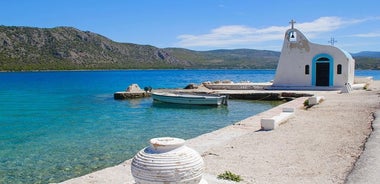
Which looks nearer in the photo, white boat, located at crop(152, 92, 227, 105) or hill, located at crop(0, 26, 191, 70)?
white boat, located at crop(152, 92, 227, 105)

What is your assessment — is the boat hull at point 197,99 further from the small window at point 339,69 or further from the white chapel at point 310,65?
the small window at point 339,69

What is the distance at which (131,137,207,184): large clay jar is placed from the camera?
511cm

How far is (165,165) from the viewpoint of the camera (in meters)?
5.12

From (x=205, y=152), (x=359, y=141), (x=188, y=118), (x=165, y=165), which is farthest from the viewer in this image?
(x=188, y=118)

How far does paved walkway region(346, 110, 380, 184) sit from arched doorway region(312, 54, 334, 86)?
22811 mm

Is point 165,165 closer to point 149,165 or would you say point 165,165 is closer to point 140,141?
point 149,165

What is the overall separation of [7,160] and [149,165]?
7.67 metres

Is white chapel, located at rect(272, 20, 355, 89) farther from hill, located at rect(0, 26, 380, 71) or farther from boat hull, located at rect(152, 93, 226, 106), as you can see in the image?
hill, located at rect(0, 26, 380, 71)

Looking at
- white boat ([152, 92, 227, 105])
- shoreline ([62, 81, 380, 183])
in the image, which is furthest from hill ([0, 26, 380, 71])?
shoreline ([62, 81, 380, 183])

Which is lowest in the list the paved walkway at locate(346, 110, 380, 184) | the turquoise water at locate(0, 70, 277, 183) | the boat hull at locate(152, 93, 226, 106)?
the turquoise water at locate(0, 70, 277, 183)

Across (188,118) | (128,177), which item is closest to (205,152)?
(128,177)

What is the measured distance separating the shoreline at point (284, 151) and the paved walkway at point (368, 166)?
0.19 meters

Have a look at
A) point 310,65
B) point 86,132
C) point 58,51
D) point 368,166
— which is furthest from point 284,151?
point 58,51

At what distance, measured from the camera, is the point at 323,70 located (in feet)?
104
